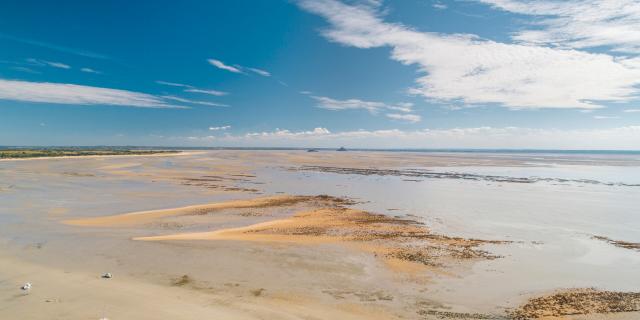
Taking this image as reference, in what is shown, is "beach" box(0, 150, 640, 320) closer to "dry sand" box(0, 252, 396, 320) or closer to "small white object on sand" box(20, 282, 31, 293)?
"dry sand" box(0, 252, 396, 320)

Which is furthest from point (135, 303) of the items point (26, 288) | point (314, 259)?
point (314, 259)

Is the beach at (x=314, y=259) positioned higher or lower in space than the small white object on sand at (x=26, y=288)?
lower

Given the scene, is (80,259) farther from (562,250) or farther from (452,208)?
(452,208)

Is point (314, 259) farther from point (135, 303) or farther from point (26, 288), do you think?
point (26, 288)

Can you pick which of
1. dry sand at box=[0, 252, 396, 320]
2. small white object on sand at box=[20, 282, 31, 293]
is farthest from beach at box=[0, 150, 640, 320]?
small white object on sand at box=[20, 282, 31, 293]

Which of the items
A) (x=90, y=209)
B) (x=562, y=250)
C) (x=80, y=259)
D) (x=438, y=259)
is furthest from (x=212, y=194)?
(x=562, y=250)

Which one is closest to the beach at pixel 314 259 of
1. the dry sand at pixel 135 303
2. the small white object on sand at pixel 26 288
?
the dry sand at pixel 135 303

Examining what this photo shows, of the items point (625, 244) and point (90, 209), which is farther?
point (90, 209)

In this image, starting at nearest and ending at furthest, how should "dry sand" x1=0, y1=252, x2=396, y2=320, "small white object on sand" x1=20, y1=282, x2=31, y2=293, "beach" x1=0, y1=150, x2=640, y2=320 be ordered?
"dry sand" x1=0, y1=252, x2=396, y2=320 → "beach" x1=0, y1=150, x2=640, y2=320 → "small white object on sand" x1=20, y1=282, x2=31, y2=293

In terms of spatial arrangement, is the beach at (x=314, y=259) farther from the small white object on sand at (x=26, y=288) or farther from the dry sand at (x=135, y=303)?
A: the small white object on sand at (x=26, y=288)

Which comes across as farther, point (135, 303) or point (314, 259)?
point (314, 259)

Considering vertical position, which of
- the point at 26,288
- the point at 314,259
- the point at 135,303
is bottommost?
the point at 314,259
